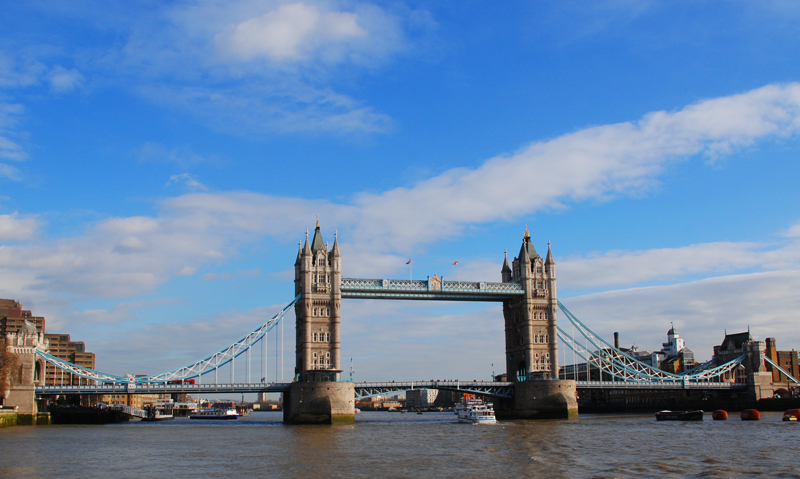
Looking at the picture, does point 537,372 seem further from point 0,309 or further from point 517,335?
point 0,309

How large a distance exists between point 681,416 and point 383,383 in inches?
1521

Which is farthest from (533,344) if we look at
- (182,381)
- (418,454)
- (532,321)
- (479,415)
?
(418,454)

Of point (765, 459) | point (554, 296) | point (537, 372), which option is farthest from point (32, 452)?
point (554, 296)

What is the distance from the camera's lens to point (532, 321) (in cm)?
11356

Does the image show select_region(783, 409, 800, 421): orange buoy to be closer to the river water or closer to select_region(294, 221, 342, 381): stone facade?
the river water

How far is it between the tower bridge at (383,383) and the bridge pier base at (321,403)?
0.13 meters

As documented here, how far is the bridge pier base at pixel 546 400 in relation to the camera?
10344cm

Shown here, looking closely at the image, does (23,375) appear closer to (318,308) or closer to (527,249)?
(318,308)

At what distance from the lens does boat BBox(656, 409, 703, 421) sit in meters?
93.2

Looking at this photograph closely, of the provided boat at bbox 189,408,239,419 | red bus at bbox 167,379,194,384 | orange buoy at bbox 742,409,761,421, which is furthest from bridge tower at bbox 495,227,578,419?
boat at bbox 189,408,239,419

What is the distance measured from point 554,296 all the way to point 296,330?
39.1 metres

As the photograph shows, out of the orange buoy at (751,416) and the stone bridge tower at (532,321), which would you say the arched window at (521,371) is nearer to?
the stone bridge tower at (532,321)

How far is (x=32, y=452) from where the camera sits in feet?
182

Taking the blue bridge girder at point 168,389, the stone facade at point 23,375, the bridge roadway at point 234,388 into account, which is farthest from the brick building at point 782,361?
the stone facade at point 23,375
